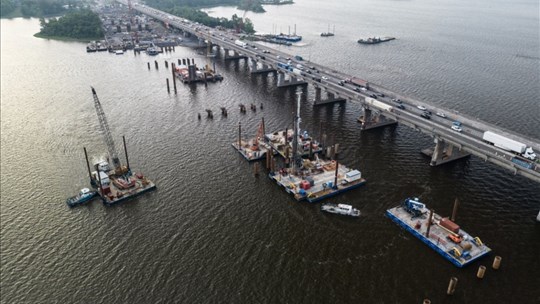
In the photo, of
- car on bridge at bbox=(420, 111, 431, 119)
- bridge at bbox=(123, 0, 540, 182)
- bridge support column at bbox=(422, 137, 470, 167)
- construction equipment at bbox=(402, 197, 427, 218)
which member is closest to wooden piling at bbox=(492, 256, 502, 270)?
construction equipment at bbox=(402, 197, 427, 218)

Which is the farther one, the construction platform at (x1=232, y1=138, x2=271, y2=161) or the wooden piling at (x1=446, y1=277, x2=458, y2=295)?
the construction platform at (x1=232, y1=138, x2=271, y2=161)

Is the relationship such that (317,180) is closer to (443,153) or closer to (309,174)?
(309,174)

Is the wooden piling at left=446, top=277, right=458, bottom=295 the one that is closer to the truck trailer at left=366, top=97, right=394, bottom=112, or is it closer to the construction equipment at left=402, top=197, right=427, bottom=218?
the construction equipment at left=402, top=197, right=427, bottom=218

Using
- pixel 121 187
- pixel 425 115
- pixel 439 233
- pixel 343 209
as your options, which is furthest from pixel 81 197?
pixel 425 115

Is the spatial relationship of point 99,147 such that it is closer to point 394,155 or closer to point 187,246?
point 187,246

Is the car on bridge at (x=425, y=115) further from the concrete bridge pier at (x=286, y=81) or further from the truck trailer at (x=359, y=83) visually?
the concrete bridge pier at (x=286, y=81)

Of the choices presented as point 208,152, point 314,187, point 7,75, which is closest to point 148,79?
point 7,75

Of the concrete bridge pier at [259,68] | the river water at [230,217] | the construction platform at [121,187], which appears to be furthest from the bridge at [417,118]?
the construction platform at [121,187]

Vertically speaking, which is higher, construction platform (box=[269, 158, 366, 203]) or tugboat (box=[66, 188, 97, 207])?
construction platform (box=[269, 158, 366, 203])
